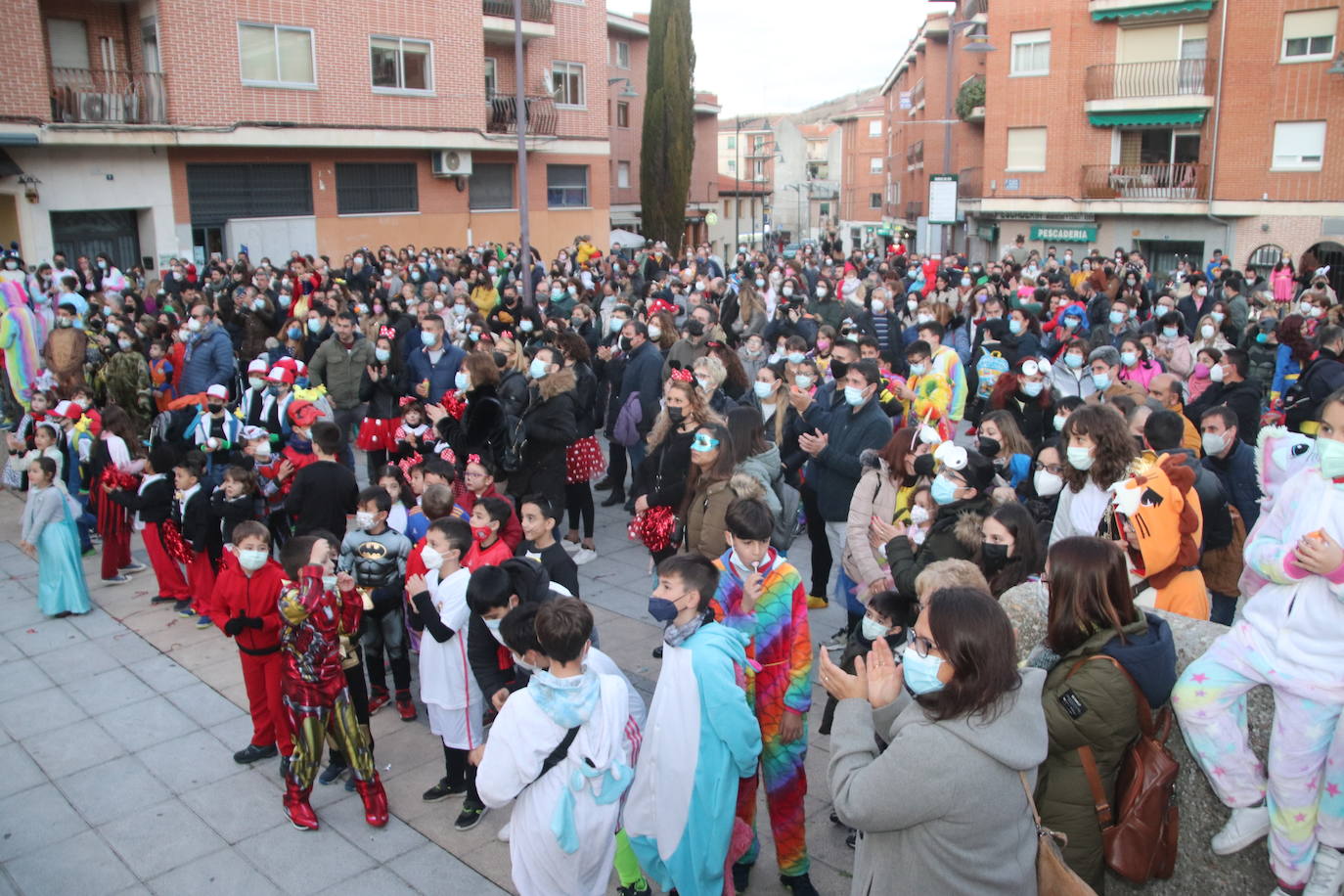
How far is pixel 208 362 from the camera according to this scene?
37.6 ft

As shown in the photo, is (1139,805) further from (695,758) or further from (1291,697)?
(695,758)

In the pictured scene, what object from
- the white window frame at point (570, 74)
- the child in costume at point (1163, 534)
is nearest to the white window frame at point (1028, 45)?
the white window frame at point (570, 74)

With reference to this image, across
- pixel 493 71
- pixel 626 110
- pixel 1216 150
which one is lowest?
pixel 1216 150

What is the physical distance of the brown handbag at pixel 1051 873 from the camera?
9.94ft

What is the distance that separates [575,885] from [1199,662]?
7.93ft

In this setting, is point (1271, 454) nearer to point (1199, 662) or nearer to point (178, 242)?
point (1199, 662)

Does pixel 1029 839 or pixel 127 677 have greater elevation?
pixel 1029 839

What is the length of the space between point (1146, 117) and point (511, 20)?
1889 centimetres

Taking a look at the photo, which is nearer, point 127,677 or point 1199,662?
point 1199,662

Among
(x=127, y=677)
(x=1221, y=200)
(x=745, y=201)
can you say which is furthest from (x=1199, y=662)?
(x=745, y=201)

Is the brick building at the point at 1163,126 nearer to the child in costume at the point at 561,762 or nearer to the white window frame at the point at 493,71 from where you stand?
the white window frame at the point at 493,71

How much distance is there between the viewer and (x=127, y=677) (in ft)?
24.0

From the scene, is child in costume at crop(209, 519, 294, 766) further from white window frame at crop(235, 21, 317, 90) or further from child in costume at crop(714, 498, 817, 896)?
white window frame at crop(235, 21, 317, 90)

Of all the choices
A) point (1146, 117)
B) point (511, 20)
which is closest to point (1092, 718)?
point (511, 20)
